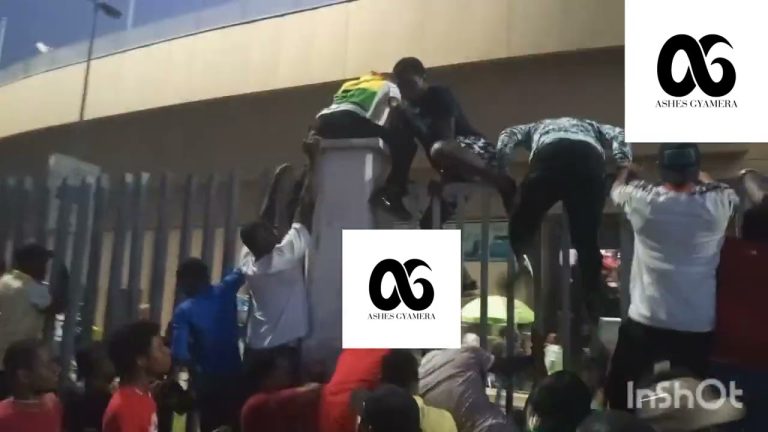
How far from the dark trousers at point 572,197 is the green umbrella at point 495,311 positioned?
0.12 m

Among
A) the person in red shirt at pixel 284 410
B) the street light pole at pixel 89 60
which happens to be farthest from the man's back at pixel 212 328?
the street light pole at pixel 89 60

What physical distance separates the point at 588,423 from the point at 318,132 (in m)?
0.91

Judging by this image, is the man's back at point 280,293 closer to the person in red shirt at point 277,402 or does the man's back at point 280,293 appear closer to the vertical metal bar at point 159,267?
the person in red shirt at point 277,402

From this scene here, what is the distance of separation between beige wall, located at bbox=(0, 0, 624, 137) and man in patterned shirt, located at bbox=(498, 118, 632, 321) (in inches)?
7.4

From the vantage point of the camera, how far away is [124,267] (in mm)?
2078

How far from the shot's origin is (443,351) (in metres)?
1.85

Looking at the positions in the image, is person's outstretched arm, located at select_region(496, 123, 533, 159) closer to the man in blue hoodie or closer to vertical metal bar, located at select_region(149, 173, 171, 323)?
the man in blue hoodie

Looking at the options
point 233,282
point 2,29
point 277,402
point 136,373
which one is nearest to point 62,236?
point 136,373

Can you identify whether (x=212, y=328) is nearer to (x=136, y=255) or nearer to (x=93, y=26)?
(x=136, y=255)

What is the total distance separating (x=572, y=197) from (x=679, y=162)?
25 centimetres

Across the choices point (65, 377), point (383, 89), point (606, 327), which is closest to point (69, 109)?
point (65, 377)

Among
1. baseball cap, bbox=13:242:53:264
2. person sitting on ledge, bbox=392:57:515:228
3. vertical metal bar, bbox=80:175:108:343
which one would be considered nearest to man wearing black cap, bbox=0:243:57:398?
baseball cap, bbox=13:242:53:264

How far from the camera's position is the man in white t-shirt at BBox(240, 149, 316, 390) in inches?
75.3

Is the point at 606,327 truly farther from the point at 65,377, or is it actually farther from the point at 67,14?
the point at 67,14
